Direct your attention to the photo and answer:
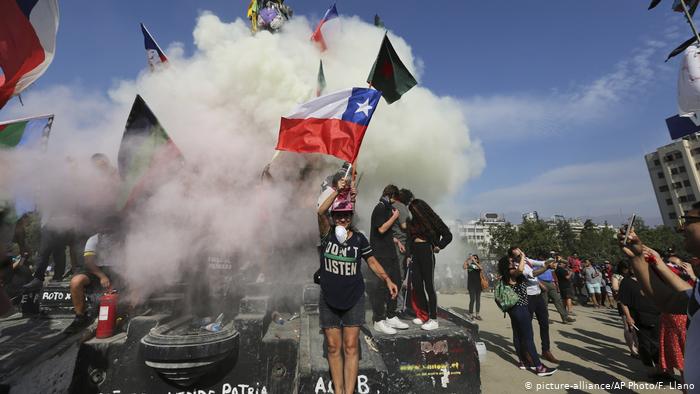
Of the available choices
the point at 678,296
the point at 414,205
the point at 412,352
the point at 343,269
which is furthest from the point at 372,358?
the point at 678,296

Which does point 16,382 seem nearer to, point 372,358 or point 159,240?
point 159,240

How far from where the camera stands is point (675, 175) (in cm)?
6341

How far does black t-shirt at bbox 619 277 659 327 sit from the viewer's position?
4629 millimetres

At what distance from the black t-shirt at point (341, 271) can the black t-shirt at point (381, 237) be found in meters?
1.16

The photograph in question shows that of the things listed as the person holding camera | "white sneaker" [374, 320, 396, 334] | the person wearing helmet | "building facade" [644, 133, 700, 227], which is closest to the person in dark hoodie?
"white sneaker" [374, 320, 396, 334]

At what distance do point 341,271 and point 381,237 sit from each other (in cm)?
141

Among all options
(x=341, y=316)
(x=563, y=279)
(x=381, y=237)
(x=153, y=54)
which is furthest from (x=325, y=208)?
(x=563, y=279)

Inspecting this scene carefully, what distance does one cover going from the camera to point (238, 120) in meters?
7.92

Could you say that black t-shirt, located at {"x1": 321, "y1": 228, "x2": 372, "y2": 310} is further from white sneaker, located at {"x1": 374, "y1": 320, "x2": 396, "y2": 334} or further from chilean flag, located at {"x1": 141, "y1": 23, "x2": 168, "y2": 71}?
chilean flag, located at {"x1": 141, "y1": 23, "x2": 168, "y2": 71}

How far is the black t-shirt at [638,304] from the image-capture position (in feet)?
15.2

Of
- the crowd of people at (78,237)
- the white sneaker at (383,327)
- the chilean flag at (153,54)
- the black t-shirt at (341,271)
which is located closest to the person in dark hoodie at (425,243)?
the white sneaker at (383,327)

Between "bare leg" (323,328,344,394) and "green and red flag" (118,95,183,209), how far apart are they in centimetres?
402

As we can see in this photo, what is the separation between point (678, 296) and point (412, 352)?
2.37 m

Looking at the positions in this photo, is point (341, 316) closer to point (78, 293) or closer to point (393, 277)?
point (393, 277)
